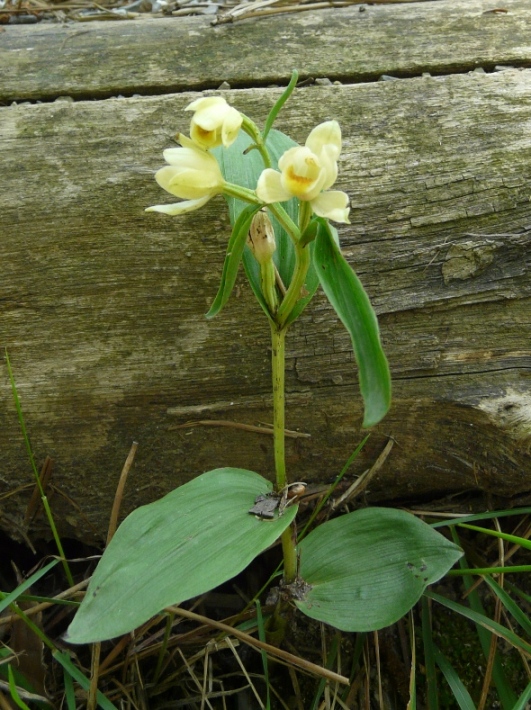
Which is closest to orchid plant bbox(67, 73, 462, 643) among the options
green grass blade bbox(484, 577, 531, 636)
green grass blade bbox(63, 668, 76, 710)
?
green grass blade bbox(484, 577, 531, 636)

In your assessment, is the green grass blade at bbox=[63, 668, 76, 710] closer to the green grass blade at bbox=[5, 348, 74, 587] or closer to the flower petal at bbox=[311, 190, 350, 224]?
the green grass blade at bbox=[5, 348, 74, 587]

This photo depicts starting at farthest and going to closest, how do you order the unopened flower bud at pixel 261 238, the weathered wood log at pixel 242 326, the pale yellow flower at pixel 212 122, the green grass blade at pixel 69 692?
the weathered wood log at pixel 242 326, the green grass blade at pixel 69 692, the unopened flower bud at pixel 261 238, the pale yellow flower at pixel 212 122

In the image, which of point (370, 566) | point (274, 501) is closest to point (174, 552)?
point (274, 501)

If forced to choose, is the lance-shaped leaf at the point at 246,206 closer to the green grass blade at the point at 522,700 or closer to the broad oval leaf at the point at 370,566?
the broad oval leaf at the point at 370,566

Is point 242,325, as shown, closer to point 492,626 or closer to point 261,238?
point 261,238

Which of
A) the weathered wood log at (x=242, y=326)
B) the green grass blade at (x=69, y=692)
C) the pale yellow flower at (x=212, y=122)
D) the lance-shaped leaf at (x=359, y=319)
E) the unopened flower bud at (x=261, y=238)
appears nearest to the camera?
the lance-shaped leaf at (x=359, y=319)

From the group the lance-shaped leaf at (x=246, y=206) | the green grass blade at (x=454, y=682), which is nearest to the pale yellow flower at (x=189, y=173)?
the lance-shaped leaf at (x=246, y=206)

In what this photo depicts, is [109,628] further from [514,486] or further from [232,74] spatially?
[232,74]
